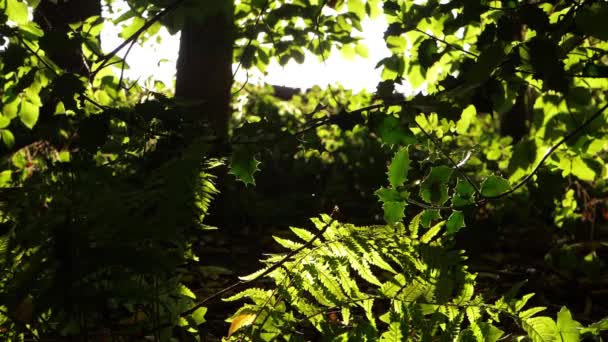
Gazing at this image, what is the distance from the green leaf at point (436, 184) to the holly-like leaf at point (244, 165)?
435 millimetres

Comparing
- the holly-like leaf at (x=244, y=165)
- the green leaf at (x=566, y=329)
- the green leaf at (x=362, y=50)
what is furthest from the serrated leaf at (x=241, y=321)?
the green leaf at (x=362, y=50)

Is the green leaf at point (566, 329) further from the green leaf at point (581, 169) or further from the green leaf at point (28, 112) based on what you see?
the green leaf at point (28, 112)

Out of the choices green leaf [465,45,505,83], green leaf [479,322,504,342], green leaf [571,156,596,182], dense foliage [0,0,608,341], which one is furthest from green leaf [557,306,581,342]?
green leaf [571,156,596,182]

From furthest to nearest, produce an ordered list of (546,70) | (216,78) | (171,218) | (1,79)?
(216,78), (1,79), (546,70), (171,218)

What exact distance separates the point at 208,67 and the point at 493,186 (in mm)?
2576

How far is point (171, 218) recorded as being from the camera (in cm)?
129

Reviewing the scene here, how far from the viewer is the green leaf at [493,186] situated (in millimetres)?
1252

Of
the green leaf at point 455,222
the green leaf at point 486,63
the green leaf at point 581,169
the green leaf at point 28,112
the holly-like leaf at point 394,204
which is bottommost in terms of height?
the green leaf at point 455,222

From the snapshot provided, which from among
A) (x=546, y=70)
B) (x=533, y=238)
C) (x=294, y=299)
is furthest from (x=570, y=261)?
(x=294, y=299)

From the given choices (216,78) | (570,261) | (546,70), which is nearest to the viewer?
(546,70)

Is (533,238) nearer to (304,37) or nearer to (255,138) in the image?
(304,37)

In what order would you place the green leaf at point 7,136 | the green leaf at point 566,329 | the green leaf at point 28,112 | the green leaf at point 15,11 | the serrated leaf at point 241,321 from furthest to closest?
the green leaf at point 7,136, the green leaf at point 28,112, the green leaf at point 15,11, the serrated leaf at point 241,321, the green leaf at point 566,329

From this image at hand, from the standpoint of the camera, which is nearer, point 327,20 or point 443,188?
point 443,188

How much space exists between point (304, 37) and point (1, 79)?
1.77m
